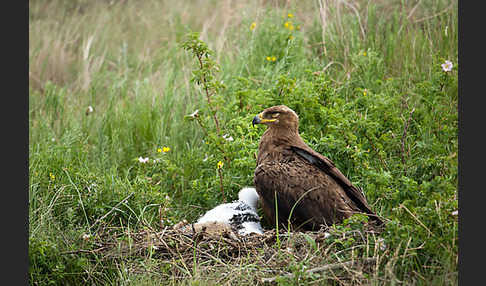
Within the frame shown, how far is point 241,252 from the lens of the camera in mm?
4105

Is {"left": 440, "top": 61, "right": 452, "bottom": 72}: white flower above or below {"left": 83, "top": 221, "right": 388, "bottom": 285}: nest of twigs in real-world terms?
above

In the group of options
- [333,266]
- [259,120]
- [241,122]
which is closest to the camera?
[333,266]

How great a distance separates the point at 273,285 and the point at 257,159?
1.53 metres

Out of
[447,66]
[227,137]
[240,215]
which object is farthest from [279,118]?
[447,66]

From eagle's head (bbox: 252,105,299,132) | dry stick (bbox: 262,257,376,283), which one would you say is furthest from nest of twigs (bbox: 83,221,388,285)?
eagle's head (bbox: 252,105,299,132)

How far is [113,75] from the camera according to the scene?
762cm

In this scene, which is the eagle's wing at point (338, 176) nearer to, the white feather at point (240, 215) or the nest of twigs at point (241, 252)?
the nest of twigs at point (241, 252)

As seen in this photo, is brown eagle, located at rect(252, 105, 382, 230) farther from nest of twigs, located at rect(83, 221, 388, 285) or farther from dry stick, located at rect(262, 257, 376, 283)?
dry stick, located at rect(262, 257, 376, 283)

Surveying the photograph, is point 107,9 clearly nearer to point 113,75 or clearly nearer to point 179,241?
point 113,75

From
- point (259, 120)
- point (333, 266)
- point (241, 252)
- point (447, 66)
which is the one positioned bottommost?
point (241, 252)

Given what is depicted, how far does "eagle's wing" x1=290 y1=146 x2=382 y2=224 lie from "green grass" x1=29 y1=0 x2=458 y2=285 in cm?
22

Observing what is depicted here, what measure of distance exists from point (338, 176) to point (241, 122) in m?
1.19

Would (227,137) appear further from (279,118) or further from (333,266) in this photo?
(333,266)

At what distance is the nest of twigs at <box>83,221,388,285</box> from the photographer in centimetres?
352
